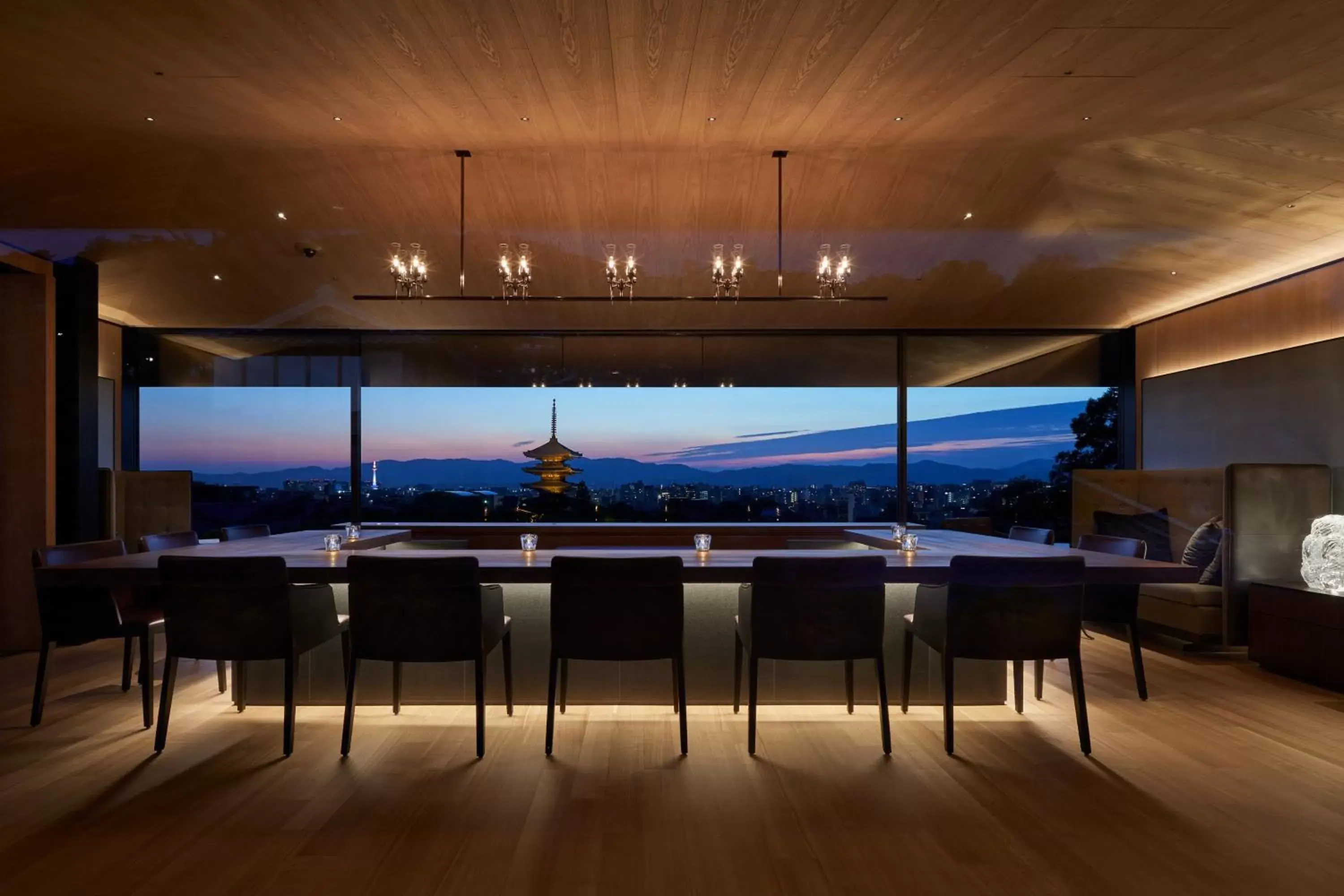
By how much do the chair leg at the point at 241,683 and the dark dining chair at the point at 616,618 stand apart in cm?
178

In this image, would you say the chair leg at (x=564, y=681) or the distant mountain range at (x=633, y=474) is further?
the distant mountain range at (x=633, y=474)

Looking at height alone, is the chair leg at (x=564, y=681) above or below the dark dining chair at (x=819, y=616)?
below

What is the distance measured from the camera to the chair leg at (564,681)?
12.4 feet

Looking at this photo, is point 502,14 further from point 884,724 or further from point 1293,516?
point 1293,516

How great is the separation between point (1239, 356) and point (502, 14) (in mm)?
5923

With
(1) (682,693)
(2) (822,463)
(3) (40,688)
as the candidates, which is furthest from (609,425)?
(3) (40,688)

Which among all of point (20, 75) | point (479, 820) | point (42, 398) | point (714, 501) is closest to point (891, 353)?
point (714, 501)

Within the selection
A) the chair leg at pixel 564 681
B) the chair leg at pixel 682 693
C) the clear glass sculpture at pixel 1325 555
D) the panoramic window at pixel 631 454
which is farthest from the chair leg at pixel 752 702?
the panoramic window at pixel 631 454

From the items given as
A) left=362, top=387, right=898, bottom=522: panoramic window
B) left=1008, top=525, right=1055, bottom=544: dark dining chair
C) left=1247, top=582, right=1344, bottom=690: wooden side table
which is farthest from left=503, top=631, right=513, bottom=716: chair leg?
left=1247, top=582, right=1344, bottom=690: wooden side table

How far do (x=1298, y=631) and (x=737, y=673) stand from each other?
10.9 feet

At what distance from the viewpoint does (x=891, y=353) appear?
6.92 meters

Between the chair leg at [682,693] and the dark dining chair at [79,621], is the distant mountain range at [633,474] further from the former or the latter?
the chair leg at [682,693]

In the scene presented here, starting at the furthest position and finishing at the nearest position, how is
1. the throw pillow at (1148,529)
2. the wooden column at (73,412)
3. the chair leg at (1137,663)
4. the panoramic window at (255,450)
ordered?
the panoramic window at (255,450)
the throw pillow at (1148,529)
the wooden column at (73,412)
the chair leg at (1137,663)

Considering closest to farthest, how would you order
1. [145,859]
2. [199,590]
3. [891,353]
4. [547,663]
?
[145,859]
[199,590]
[547,663]
[891,353]
